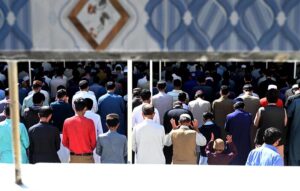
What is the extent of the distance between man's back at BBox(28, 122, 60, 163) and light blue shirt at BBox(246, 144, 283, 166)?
192 centimetres

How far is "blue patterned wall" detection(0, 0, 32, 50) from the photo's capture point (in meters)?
1.73

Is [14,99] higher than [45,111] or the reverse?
higher

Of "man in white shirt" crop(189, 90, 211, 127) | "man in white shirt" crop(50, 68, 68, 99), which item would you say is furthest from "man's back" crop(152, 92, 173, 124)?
"man in white shirt" crop(50, 68, 68, 99)

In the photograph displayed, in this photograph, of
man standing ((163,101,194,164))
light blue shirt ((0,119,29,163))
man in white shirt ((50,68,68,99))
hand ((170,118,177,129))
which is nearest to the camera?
light blue shirt ((0,119,29,163))

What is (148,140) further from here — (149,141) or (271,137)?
(271,137)

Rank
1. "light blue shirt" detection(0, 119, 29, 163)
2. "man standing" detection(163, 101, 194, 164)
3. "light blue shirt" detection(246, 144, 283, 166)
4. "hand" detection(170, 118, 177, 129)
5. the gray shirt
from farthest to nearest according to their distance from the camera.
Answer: "hand" detection(170, 118, 177, 129), "man standing" detection(163, 101, 194, 164), the gray shirt, "light blue shirt" detection(0, 119, 29, 163), "light blue shirt" detection(246, 144, 283, 166)

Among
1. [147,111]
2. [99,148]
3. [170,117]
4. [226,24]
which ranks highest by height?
[226,24]

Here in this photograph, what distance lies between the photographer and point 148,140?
4.98m

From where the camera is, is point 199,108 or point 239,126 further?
point 199,108

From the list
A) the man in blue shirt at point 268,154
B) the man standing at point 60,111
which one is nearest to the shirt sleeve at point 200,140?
the man in blue shirt at point 268,154

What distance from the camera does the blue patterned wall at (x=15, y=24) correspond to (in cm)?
173

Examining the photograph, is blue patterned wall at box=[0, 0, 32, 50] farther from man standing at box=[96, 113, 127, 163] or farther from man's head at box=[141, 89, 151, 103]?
man's head at box=[141, 89, 151, 103]

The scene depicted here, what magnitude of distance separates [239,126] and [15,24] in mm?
4134

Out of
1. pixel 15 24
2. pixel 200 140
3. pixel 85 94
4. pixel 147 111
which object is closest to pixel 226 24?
pixel 15 24
